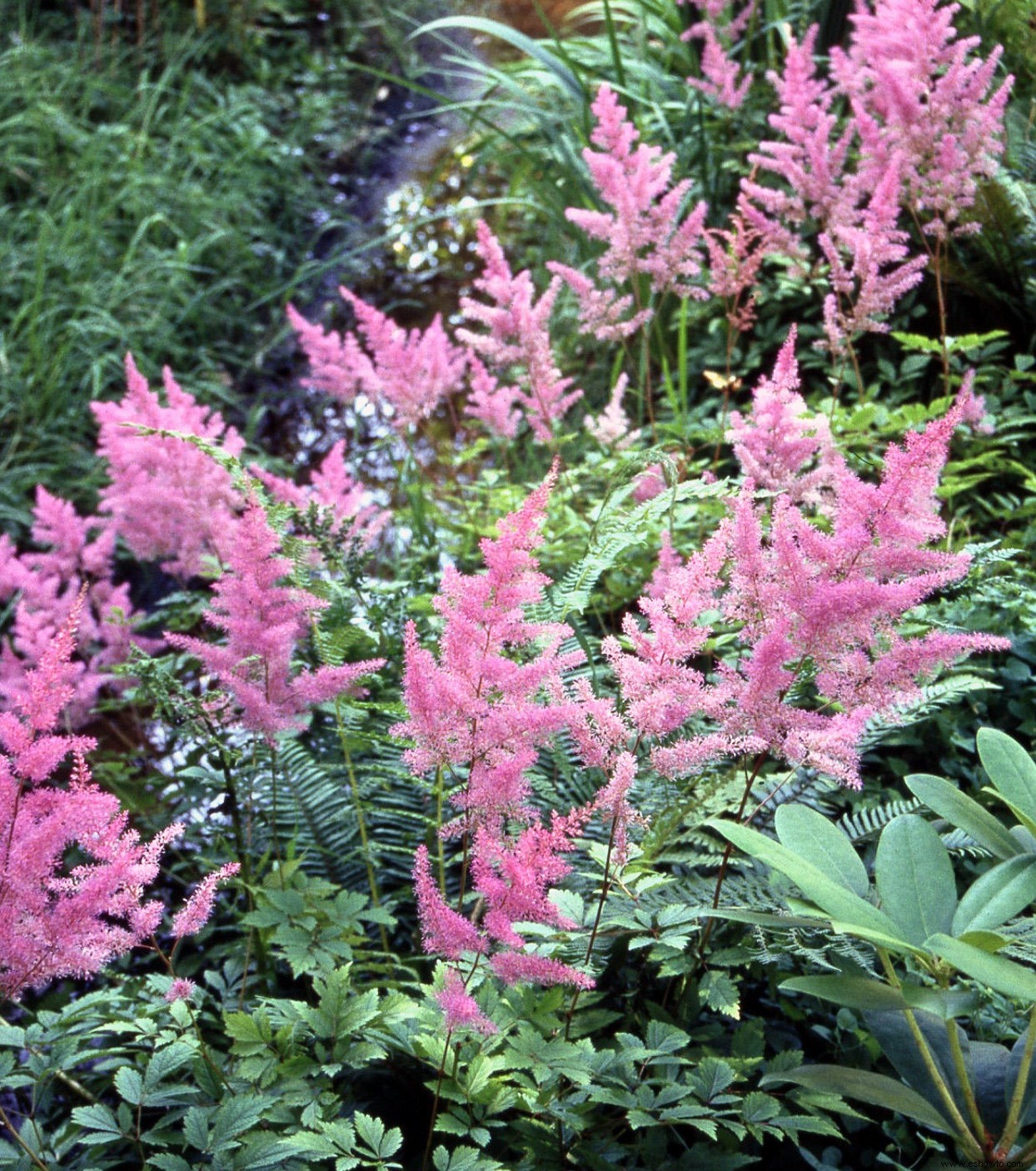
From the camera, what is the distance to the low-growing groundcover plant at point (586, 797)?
4.99 ft

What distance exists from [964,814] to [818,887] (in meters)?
0.30

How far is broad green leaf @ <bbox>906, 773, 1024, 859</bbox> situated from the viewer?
4.99 feet

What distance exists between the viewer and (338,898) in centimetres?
201

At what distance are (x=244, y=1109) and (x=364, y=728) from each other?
1097 millimetres

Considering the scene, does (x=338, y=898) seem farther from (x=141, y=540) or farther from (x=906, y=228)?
(x=906, y=228)

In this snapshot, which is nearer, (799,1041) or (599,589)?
(799,1041)

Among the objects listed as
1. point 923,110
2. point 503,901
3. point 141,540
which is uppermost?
point 923,110

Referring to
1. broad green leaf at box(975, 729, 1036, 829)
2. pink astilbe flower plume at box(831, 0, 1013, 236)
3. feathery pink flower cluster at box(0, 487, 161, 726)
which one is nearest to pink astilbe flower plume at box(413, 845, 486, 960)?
broad green leaf at box(975, 729, 1036, 829)

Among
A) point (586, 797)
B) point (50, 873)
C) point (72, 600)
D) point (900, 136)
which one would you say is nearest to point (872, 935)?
point (50, 873)

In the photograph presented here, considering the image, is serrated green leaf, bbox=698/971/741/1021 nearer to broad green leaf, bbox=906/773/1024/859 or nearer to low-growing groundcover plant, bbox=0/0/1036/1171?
low-growing groundcover plant, bbox=0/0/1036/1171

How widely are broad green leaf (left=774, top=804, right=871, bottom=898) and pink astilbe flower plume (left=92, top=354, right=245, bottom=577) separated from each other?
1.83 metres

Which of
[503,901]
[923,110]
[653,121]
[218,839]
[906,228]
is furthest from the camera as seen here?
[653,121]

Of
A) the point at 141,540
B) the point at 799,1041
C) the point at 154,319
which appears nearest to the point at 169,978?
the point at 799,1041

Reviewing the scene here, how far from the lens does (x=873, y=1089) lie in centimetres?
151
